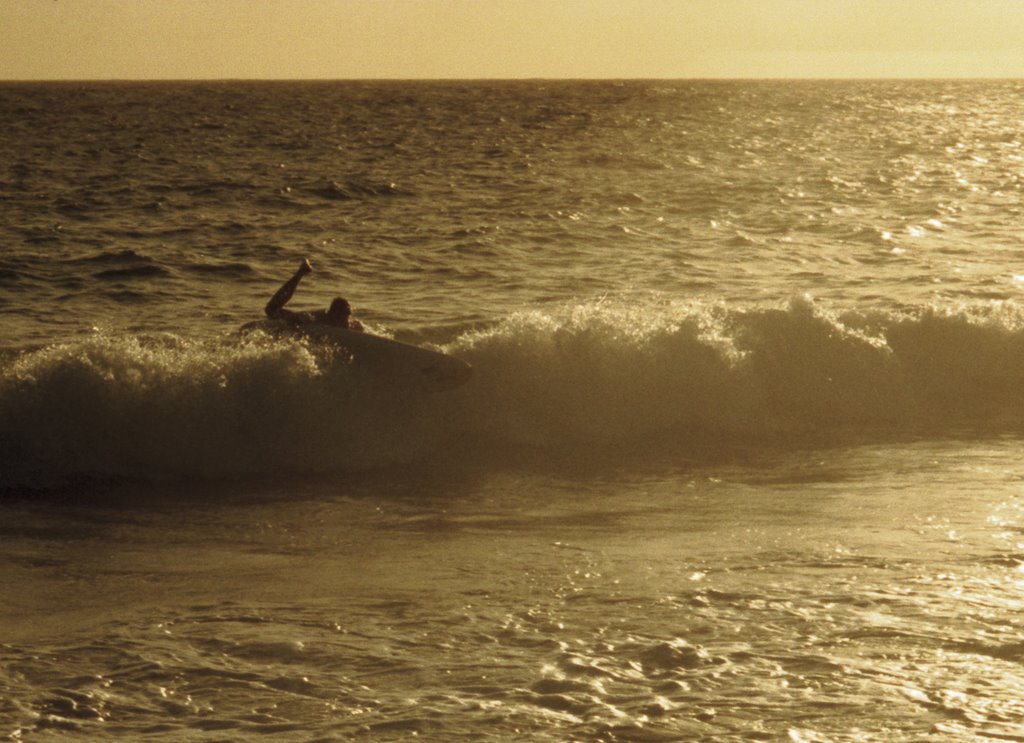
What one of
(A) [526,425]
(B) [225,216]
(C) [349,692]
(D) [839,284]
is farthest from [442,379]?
(B) [225,216]

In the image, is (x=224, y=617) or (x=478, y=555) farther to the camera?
(x=478, y=555)

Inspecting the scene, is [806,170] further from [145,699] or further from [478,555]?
[145,699]

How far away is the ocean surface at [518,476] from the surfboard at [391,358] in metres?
0.14

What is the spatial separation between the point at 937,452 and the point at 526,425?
373 cm

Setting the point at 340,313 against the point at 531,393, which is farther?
the point at 531,393

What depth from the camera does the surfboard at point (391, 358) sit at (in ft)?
40.8

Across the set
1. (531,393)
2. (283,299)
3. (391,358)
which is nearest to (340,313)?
(283,299)

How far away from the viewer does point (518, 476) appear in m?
11.3

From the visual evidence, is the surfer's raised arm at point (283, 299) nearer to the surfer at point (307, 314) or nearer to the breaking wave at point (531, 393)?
the surfer at point (307, 314)

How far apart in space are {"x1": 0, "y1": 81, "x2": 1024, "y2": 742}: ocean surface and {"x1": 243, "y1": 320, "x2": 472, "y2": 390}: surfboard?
143 millimetres

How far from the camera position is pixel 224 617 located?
7082mm

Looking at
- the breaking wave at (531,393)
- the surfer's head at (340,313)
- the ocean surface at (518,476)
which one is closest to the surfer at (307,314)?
the surfer's head at (340,313)

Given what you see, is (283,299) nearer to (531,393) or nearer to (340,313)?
(340,313)

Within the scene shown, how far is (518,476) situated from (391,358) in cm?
194
